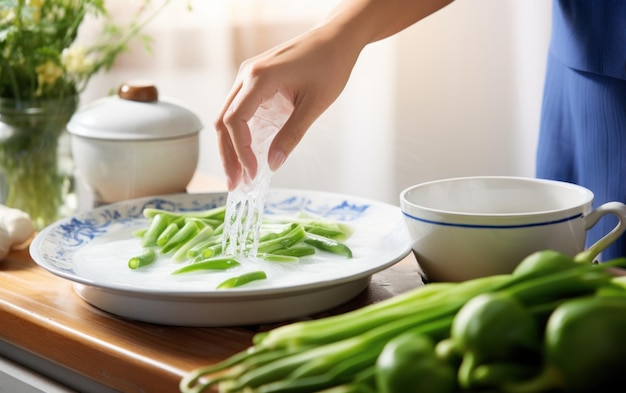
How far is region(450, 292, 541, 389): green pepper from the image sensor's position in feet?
1.98

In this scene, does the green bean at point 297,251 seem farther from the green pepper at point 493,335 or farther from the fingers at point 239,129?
the green pepper at point 493,335

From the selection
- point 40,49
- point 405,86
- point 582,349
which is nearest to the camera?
point 582,349

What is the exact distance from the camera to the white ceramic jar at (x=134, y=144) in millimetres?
1450

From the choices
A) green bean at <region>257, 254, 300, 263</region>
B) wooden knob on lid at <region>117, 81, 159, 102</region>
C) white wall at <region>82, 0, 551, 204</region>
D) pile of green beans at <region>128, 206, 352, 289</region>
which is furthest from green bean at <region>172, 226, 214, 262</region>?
white wall at <region>82, 0, 551, 204</region>

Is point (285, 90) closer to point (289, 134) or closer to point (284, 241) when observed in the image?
point (289, 134)

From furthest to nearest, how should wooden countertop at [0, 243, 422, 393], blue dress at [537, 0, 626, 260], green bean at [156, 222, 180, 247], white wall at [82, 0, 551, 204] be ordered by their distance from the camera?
white wall at [82, 0, 551, 204] → blue dress at [537, 0, 626, 260] → green bean at [156, 222, 180, 247] → wooden countertop at [0, 243, 422, 393]

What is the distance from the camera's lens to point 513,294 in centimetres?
64

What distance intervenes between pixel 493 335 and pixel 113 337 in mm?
453

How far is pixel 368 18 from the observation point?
43.8 inches

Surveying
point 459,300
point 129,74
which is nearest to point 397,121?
point 129,74

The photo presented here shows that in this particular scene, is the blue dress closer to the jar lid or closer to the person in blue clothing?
the person in blue clothing

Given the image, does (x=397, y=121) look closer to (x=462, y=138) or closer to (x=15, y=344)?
(x=462, y=138)

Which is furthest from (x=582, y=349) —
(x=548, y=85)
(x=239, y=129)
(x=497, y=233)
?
(x=548, y=85)

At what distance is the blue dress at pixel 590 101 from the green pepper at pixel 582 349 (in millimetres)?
741
